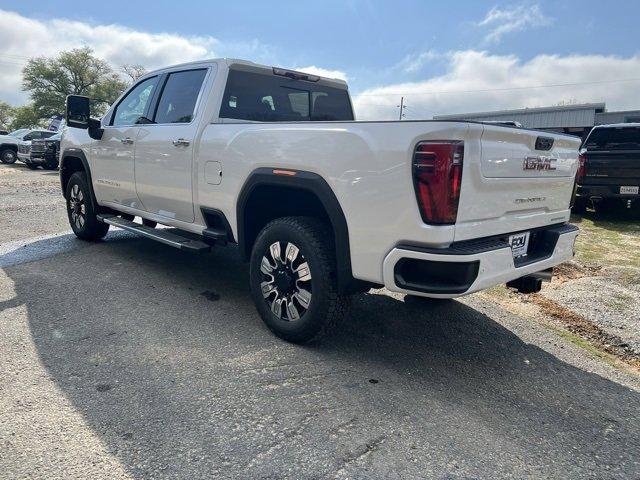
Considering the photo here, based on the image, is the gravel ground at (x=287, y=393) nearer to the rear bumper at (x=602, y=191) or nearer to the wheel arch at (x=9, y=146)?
the rear bumper at (x=602, y=191)

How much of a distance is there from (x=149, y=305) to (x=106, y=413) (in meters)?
1.63

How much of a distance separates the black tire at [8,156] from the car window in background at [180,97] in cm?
2240

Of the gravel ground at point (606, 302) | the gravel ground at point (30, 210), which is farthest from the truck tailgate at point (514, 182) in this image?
the gravel ground at point (30, 210)

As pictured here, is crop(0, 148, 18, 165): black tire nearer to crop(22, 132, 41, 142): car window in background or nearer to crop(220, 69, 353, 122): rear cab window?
crop(22, 132, 41, 142): car window in background

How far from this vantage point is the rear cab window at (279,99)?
420cm

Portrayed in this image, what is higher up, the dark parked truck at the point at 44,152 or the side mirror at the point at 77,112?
the side mirror at the point at 77,112

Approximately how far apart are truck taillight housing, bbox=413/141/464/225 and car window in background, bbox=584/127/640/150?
895cm

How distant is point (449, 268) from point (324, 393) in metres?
1.04

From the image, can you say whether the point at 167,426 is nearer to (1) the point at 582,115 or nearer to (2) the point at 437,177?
(2) the point at 437,177

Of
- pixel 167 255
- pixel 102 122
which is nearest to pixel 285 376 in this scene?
pixel 167 255

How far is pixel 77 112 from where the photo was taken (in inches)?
210

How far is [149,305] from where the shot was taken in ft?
13.4

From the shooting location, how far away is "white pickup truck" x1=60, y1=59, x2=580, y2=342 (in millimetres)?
2596

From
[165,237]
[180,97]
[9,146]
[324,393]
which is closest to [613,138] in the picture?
[180,97]
